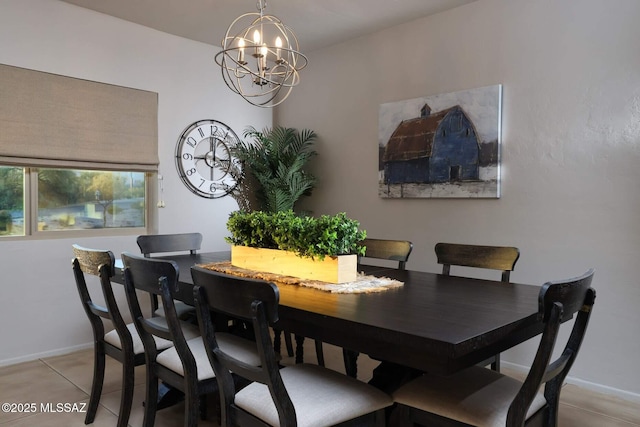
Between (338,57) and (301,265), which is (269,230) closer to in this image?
(301,265)

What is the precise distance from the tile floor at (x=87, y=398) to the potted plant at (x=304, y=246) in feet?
3.03

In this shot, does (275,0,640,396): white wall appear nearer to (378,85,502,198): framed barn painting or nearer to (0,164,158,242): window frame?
(378,85,502,198): framed barn painting

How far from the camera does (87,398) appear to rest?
2.73 meters

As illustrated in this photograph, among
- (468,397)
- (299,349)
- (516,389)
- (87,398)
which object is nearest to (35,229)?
(87,398)

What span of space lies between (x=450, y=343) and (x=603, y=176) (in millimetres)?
2235

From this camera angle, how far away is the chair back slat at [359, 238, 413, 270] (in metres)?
2.65

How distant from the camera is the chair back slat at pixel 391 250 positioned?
2.65m

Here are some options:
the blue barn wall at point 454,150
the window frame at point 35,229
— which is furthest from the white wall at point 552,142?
the window frame at point 35,229

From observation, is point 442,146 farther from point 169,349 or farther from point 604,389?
point 169,349

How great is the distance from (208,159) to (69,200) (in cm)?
124

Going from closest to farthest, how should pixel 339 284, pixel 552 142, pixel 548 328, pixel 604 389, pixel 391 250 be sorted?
1. pixel 548 328
2. pixel 339 284
3. pixel 391 250
4. pixel 604 389
5. pixel 552 142

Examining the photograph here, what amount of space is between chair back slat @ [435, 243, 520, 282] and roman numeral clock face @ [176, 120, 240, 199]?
252cm

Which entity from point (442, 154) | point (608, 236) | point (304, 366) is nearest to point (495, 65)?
point (442, 154)

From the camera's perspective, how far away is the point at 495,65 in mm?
3297
